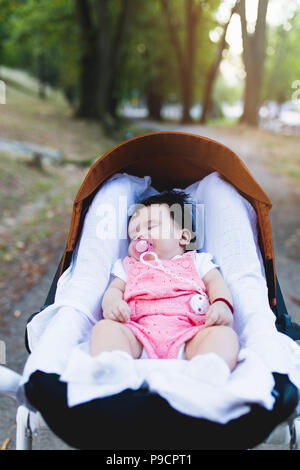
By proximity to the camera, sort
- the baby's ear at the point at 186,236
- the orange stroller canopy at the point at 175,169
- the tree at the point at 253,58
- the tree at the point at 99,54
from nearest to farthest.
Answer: the orange stroller canopy at the point at 175,169
the baby's ear at the point at 186,236
the tree at the point at 253,58
the tree at the point at 99,54

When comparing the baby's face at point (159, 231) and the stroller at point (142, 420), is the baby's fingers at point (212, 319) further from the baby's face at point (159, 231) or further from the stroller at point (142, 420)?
the baby's face at point (159, 231)

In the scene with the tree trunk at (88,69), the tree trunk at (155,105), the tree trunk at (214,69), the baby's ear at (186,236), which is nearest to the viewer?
the baby's ear at (186,236)

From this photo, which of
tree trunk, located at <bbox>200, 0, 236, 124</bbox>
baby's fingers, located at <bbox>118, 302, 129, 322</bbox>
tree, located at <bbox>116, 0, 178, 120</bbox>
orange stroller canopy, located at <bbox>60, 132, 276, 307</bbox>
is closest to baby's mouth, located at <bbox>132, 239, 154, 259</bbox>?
orange stroller canopy, located at <bbox>60, 132, 276, 307</bbox>

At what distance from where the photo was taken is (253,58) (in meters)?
13.0

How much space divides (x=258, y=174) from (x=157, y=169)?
553 centimetres

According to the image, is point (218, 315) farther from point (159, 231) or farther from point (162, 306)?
point (159, 231)

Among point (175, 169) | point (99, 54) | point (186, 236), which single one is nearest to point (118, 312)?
point (186, 236)

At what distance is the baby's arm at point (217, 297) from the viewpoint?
1741 mm

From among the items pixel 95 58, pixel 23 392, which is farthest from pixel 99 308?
pixel 95 58

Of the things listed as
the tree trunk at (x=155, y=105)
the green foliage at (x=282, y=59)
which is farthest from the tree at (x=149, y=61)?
the green foliage at (x=282, y=59)

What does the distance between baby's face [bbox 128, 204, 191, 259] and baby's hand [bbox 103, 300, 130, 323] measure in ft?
1.37

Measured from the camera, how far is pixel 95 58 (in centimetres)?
1419

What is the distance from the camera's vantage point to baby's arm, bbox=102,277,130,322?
1.80m

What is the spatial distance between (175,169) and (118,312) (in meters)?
1.23
